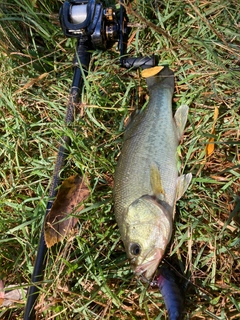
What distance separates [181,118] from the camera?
3137mm

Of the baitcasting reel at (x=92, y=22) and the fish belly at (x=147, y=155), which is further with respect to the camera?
the baitcasting reel at (x=92, y=22)

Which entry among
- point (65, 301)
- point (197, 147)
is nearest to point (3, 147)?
point (65, 301)

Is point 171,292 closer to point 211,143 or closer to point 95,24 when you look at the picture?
point 211,143

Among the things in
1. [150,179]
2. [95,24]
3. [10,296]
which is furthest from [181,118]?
[10,296]

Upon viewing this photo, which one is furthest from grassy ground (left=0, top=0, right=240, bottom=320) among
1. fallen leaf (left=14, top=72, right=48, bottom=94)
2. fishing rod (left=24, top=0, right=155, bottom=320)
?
fishing rod (left=24, top=0, right=155, bottom=320)

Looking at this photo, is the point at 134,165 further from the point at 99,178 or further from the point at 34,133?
the point at 34,133

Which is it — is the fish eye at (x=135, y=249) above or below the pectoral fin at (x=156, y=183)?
below

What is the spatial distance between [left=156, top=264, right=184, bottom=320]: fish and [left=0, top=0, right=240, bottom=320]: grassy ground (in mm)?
178

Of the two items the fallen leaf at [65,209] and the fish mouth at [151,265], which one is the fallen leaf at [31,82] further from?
the fish mouth at [151,265]

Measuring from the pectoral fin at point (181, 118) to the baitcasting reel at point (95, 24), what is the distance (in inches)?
20.5

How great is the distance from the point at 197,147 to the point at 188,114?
0.32 m

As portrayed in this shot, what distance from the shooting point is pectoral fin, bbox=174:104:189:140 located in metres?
3.11

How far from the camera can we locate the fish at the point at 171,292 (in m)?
2.57

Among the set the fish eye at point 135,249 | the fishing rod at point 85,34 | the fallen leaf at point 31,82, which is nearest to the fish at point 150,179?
the fish eye at point 135,249
